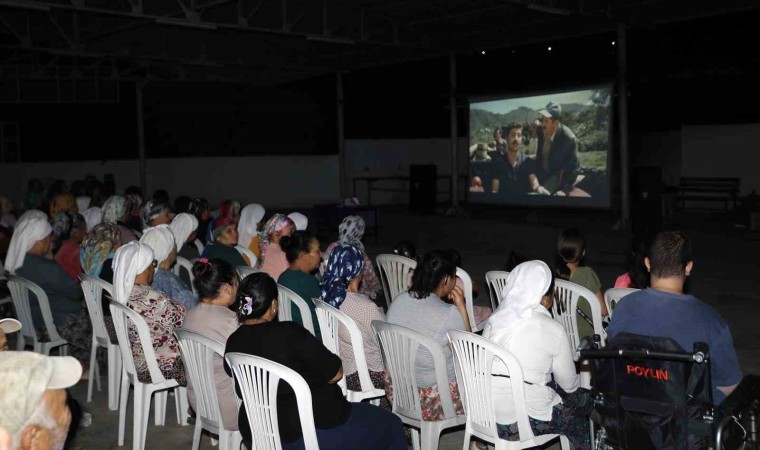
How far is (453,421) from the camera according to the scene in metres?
3.35

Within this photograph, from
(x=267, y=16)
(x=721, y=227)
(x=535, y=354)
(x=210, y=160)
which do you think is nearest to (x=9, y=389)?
(x=535, y=354)

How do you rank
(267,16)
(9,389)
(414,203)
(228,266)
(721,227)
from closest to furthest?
(9,389) < (228,266) < (267,16) < (721,227) < (414,203)

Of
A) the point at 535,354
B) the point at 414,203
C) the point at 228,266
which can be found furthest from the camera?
the point at 414,203

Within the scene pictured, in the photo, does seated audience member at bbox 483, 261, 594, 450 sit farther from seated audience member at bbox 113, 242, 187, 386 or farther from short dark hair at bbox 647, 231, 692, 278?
seated audience member at bbox 113, 242, 187, 386

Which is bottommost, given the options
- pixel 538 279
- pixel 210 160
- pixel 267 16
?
pixel 538 279

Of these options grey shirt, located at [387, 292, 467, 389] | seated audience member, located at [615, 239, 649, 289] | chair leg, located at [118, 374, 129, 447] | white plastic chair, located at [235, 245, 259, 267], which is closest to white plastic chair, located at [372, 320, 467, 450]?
grey shirt, located at [387, 292, 467, 389]

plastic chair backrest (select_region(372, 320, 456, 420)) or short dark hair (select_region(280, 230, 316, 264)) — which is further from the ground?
short dark hair (select_region(280, 230, 316, 264))

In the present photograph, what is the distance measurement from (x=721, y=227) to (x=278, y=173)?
12152 millimetres

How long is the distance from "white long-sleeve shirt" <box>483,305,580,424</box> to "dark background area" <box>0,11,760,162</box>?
10.8 metres

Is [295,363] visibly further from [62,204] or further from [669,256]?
[62,204]

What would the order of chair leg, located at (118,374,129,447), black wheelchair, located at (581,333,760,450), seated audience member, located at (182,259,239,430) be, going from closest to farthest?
black wheelchair, located at (581,333,760,450) < seated audience member, located at (182,259,239,430) < chair leg, located at (118,374,129,447)

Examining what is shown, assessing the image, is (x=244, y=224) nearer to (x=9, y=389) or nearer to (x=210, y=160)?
(x=9, y=389)

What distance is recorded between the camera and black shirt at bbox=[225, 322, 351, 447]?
8.93 ft

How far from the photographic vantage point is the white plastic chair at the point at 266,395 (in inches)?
103
